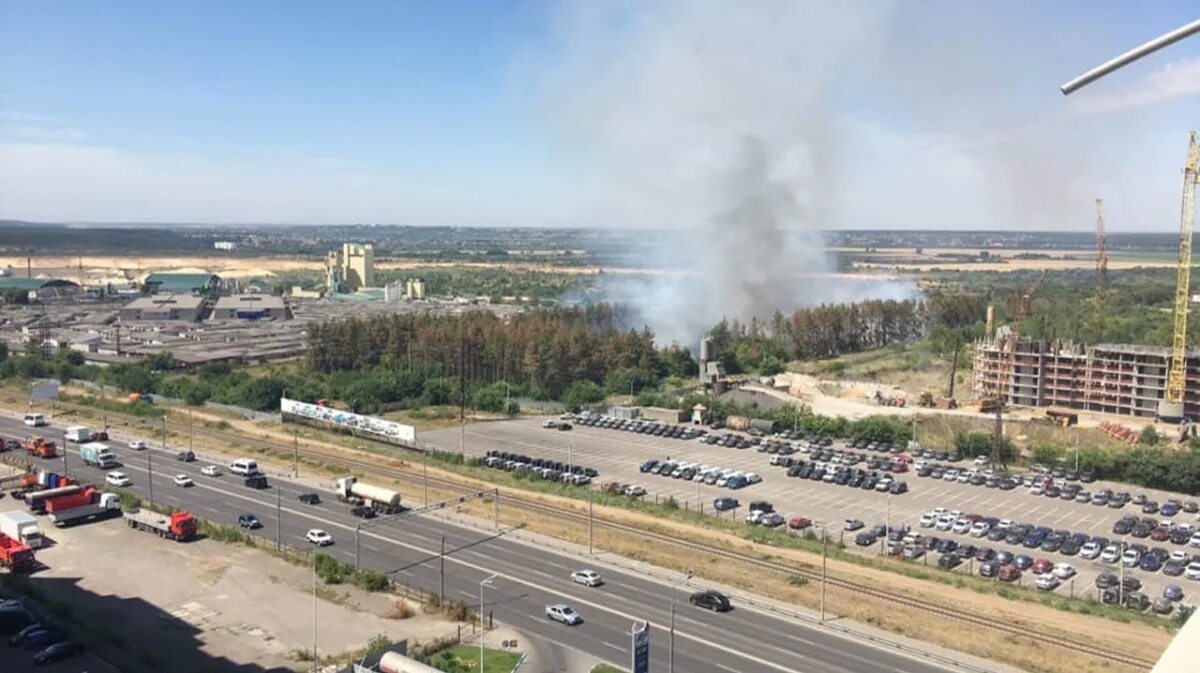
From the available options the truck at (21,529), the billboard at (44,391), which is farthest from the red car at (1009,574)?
the billboard at (44,391)

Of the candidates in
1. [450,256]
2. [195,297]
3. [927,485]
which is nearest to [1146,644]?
[927,485]

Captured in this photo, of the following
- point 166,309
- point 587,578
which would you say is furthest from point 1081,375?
point 166,309

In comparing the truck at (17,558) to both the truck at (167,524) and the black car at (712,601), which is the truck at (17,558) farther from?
the black car at (712,601)

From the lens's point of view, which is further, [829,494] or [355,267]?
[355,267]

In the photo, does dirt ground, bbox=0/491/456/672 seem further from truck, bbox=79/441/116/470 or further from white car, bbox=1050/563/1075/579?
white car, bbox=1050/563/1075/579

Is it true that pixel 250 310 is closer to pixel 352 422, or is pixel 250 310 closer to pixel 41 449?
pixel 352 422

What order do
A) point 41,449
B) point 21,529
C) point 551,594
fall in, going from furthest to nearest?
1. point 41,449
2. point 21,529
3. point 551,594

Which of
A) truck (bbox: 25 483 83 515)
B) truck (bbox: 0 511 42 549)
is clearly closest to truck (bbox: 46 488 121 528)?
truck (bbox: 25 483 83 515)
